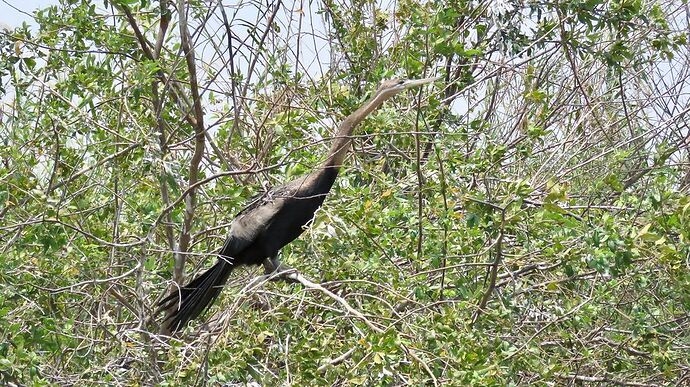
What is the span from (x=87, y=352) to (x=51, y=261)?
0.55m

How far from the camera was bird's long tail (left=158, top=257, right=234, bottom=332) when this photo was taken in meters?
4.46

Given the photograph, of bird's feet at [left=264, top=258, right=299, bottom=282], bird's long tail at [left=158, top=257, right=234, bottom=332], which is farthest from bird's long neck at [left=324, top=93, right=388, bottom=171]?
bird's long tail at [left=158, top=257, right=234, bottom=332]

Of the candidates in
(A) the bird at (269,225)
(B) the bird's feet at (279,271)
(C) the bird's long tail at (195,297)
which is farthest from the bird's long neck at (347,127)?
(C) the bird's long tail at (195,297)

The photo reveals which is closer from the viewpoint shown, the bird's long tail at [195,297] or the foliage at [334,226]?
the foliage at [334,226]

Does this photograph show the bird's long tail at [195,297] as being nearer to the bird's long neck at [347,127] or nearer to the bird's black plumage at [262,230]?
the bird's black plumage at [262,230]

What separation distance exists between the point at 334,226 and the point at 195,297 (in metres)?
1.35

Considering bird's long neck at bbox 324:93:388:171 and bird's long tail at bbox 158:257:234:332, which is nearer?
bird's long tail at bbox 158:257:234:332

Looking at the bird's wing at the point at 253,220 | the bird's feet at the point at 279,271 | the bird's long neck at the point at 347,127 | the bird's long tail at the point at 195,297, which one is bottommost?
the bird's long tail at the point at 195,297

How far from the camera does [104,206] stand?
409cm

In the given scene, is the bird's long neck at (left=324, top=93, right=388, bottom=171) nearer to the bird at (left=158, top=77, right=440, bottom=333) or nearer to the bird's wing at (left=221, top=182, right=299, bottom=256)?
the bird at (left=158, top=77, right=440, bottom=333)

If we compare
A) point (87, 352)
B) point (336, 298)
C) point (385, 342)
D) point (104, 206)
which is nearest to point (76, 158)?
point (104, 206)

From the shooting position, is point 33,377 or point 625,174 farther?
point 625,174

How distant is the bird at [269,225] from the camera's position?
4.57 metres

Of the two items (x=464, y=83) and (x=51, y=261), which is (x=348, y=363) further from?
(x=464, y=83)
